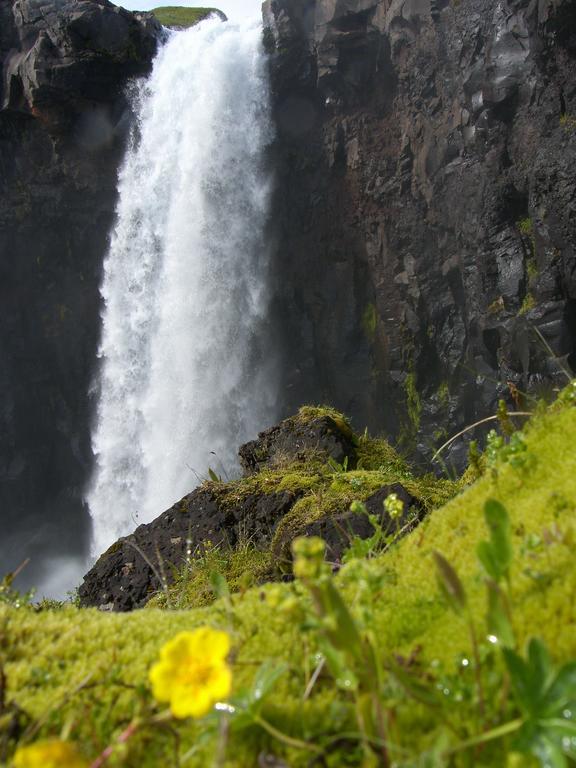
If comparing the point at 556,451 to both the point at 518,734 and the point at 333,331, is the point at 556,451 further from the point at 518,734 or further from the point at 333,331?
the point at 333,331

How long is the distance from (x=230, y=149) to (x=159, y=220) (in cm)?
323

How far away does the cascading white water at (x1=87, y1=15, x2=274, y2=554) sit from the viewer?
1728cm

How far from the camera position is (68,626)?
1.07m

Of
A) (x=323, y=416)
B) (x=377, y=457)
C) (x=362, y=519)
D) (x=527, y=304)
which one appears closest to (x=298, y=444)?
(x=323, y=416)

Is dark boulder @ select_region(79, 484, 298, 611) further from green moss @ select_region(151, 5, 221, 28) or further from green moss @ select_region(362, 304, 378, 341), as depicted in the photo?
green moss @ select_region(151, 5, 221, 28)

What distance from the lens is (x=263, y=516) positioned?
3.57 meters

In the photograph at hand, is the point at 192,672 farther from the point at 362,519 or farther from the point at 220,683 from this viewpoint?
the point at 362,519

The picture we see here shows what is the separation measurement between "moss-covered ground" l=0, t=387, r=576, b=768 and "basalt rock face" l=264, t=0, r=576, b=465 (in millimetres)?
9330

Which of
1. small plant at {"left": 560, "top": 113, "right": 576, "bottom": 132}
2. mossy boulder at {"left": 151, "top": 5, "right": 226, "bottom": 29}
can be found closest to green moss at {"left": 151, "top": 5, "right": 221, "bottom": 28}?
mossy boulder at {"left": 151, "top": 5, "right": 226, "bottom": 29}

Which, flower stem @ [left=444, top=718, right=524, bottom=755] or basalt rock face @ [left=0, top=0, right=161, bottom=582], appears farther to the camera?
basalt rock face @ [left=0, top=0, right=161, bottom=582]

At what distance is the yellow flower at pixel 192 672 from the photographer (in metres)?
0.59

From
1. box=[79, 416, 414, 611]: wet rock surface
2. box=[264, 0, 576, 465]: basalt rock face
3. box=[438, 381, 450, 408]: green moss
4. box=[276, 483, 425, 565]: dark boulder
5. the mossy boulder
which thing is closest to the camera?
box=[276, 483, 425, 565]: dark boulder

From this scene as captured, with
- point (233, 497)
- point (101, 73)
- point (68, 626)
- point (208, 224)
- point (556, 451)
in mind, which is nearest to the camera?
point (68, 626)

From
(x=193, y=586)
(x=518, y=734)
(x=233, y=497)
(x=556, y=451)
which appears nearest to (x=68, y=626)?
(x=518, y=734)
